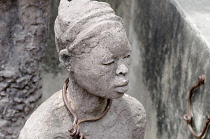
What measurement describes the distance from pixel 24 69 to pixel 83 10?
1.10 m

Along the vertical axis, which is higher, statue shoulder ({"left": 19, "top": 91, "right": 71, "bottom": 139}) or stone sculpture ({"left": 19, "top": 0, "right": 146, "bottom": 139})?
stone sculpture ({"left": 19, "top": 0, "right": 146, "bottom": 139})

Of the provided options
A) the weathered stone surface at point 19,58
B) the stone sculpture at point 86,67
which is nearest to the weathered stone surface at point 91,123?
the stone sculpture at point 86,67

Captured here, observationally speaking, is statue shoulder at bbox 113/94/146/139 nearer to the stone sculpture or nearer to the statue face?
the stone sculpture

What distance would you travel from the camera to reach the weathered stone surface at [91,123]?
1.81m

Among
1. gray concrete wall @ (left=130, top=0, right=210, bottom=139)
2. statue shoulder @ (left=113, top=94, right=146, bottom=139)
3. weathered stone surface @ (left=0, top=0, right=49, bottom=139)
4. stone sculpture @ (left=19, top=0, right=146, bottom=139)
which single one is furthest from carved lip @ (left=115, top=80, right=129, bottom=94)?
weathered stone surface @ (left=0, top=0, right=49, bottom=139)

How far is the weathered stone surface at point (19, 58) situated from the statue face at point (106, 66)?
95cm

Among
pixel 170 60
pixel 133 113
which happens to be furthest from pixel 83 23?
pixel 170 60

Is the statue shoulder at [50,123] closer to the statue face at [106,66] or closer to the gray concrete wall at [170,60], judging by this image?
the statue face at [106,66]

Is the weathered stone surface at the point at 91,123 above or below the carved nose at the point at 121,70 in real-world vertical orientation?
below

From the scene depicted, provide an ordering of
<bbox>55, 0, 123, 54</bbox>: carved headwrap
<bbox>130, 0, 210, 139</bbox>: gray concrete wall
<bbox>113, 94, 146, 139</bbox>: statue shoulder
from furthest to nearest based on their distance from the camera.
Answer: <bbox>130, 0, 210, 139</bbox>: gray concrete wall → <bbox>113, 94, 146, 139</bbox>: statue shoulder → <bbox>55, 0, 123, 54</bbox>: carved headwrap

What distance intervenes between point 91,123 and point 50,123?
0.16 metres

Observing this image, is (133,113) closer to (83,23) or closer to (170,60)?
(83,23)

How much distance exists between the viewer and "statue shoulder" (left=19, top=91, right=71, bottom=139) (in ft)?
5.92

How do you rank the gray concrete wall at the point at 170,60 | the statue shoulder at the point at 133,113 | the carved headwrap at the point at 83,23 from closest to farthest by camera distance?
the carved headwrap at the point at 83,23
the statue shoulder at the point at 133,113
the gray concrete wall at the point at 170,60
